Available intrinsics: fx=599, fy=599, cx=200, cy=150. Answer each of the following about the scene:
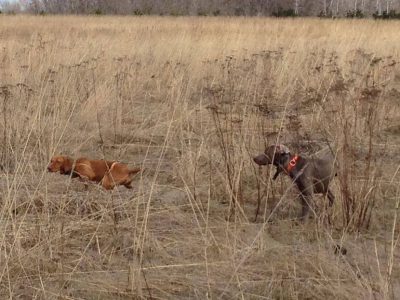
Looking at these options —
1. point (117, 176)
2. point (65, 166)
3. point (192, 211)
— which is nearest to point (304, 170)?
point (192, 211)

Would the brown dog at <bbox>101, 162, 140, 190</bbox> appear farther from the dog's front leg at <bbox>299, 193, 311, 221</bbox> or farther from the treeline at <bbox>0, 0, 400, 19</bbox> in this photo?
the treeline at <bbox>0, 0, 400, 19</bbox>

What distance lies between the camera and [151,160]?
167 inches

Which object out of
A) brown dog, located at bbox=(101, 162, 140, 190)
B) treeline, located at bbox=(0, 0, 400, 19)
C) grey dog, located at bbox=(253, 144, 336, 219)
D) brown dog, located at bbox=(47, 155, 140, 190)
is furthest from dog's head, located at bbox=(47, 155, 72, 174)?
treeline, located at bbox=(0, 0, 400, 19)

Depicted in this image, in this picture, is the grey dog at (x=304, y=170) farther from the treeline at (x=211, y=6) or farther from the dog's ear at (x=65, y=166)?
the treeline at (x=211, y=6)

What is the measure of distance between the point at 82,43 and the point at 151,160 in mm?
5658

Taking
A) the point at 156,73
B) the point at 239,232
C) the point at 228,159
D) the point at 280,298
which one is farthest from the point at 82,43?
the point at 280,298

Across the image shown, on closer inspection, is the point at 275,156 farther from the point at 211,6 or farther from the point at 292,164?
the point at 211,6

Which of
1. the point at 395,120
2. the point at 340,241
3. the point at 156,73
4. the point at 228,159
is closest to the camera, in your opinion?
the point at 340,241

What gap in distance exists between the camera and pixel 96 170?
124 inches

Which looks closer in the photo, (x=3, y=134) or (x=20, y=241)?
(x=20, y=241)

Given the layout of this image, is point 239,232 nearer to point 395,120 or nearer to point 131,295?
point 131,295

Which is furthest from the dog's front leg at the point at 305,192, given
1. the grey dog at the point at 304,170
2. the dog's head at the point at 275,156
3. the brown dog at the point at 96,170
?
the brown dog at the point at 96,170

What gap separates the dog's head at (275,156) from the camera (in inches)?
115

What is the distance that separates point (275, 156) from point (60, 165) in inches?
44.1
